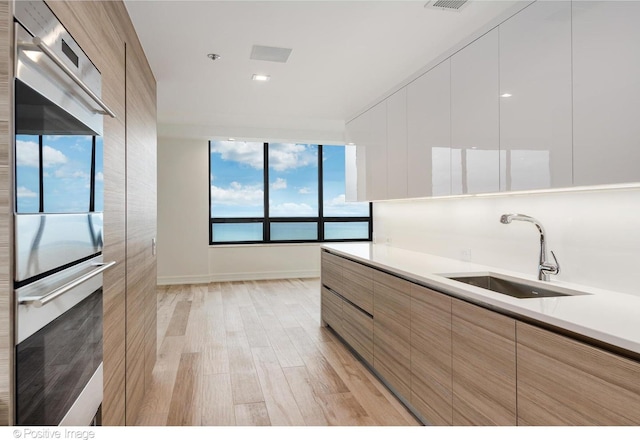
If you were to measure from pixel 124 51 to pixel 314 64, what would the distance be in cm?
147

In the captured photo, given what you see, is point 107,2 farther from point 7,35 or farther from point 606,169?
point 606,169

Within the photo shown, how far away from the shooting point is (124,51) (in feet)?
7.18

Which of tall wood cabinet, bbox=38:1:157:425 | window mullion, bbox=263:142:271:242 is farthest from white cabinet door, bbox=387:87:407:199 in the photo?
window mullion, bbox=263:142:271:242

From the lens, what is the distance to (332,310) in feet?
12.9

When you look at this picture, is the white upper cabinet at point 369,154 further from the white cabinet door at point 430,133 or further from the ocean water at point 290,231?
the ocean water at point 290,231

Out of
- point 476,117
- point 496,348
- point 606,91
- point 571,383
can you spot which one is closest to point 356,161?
point 476,117

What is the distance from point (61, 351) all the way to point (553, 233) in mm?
2348

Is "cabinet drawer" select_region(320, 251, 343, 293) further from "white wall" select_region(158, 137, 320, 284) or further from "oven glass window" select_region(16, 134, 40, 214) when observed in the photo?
"white wall" select_region(158, 137, 320, 284)

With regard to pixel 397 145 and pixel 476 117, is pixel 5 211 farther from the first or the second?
pixel 397 145

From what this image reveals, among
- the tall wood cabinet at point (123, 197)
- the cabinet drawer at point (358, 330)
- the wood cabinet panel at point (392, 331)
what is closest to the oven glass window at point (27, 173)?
the tall wood cabinet at point (123, 197)

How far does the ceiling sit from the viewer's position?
2.32 meters

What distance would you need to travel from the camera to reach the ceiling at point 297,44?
232 cm

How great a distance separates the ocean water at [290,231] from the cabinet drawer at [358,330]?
4024mm
